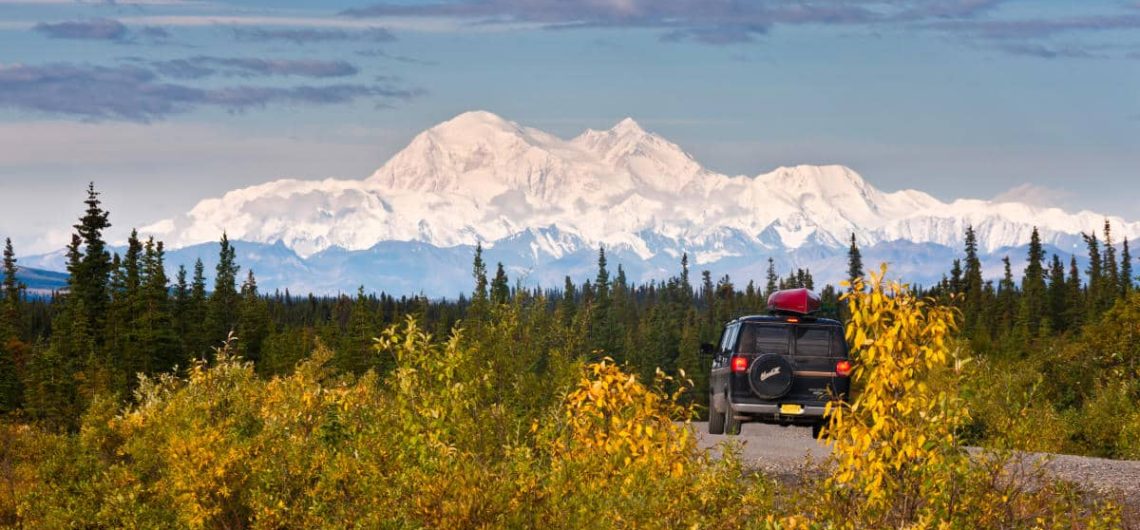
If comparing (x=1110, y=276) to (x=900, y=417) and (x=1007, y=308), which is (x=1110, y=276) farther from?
(x=900, y=417)

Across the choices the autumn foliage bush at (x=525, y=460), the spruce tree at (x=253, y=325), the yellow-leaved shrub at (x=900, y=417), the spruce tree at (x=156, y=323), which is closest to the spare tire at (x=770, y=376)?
the autumn foliage bush at (x=525, y=460)

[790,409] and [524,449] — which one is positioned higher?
[524,449]

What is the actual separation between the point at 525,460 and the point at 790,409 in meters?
12.3

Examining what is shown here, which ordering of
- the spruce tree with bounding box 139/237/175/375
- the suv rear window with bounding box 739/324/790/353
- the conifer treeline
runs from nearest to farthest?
the suv rear window with bounding box 739/324/790/353 < the conifer treeline < the spruce tree with bounding box 139/237/175/375

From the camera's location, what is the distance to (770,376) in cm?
2311

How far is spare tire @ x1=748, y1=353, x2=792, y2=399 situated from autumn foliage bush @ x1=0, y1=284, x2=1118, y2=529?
12.6 ft

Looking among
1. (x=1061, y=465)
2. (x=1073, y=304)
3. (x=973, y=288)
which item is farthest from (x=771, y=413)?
(x=973, y=288)

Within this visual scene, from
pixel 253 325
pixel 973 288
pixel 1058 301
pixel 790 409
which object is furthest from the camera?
pixel 973 288

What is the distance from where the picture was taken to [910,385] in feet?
30.1

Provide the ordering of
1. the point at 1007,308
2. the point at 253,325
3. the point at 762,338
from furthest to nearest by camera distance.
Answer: the point at 1007,308, the point at 253,325, the point at 762,338

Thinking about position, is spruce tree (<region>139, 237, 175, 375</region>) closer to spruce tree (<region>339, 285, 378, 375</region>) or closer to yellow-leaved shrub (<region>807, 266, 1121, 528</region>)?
spruce tree (<region>339, 285, 378, 375</region>)

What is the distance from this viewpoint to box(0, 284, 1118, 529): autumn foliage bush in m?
9.39

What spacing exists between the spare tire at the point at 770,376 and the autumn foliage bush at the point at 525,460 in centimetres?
385

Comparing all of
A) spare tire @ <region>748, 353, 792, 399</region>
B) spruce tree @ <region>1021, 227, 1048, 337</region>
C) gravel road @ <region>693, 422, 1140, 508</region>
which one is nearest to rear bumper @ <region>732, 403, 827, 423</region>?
spare tire @ <region>748, 353, 792, 399</region>
